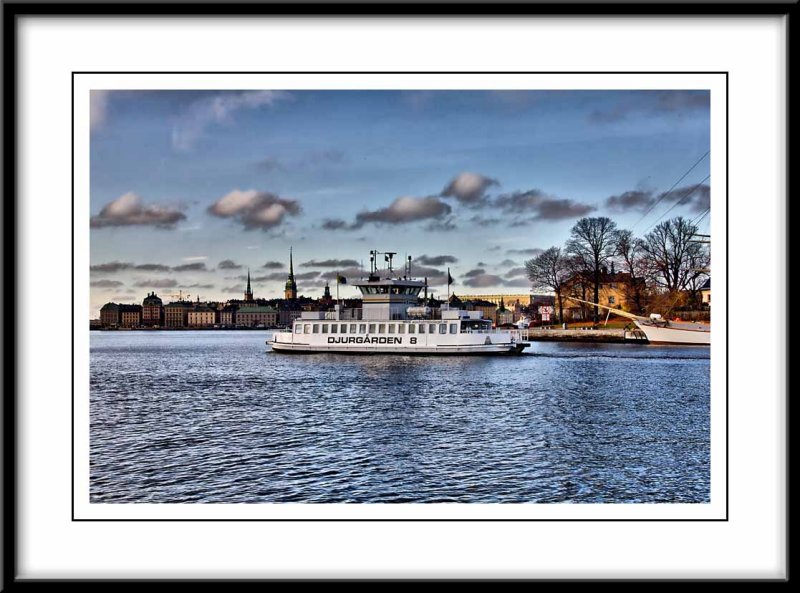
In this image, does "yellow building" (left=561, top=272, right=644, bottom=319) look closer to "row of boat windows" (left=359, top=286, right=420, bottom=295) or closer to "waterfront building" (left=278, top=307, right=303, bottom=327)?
"row of boat windows" (left=359, top=286, right=420, bottom=295)

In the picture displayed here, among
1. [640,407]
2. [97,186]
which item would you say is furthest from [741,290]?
[97,186]

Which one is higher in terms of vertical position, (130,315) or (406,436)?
(130,315)

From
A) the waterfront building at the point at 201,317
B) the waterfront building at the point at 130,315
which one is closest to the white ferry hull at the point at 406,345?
the waterfront building at the point at 130,315

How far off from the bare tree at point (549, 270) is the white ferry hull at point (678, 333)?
13.3 feet

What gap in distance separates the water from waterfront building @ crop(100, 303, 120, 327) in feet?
133

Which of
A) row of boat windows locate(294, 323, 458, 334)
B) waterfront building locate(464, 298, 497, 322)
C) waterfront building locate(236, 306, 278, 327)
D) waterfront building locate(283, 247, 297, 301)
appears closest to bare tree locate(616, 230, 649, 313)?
row of boat windows locate(294, 323, 458, 334)

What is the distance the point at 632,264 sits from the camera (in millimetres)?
31656

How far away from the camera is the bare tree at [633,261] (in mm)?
31141

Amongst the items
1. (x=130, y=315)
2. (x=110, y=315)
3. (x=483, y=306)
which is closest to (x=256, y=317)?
(x=110, y=315)

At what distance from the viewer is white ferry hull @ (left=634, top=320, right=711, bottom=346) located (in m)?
34.4

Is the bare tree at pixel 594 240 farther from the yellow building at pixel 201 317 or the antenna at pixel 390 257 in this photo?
the yellow building at pixel 201 317

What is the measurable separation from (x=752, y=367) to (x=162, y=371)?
24.4 meters

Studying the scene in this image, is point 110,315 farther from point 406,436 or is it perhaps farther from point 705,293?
point 406,436

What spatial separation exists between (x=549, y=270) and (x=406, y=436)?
2431 cm
